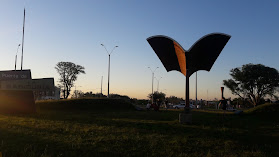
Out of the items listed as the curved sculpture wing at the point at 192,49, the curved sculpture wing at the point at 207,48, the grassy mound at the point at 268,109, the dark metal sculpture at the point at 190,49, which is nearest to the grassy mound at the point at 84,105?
the curved sculpture wing at the point at 192,49

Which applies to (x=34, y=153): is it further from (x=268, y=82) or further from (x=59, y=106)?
(x=268, y=82)

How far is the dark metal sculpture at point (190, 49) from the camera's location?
17.1 meters

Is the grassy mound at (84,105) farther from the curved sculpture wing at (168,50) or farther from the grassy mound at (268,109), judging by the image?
the grassy mound at (268,109)

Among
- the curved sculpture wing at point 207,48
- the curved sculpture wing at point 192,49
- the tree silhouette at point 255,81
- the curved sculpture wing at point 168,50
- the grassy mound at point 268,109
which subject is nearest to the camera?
the curved sculpture wing at point 207,48

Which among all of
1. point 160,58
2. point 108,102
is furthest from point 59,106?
point 160,58

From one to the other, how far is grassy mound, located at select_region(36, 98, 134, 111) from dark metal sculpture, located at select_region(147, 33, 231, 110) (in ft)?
57.5

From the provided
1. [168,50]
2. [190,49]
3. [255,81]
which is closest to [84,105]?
[168,50]

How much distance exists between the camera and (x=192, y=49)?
17.3 m

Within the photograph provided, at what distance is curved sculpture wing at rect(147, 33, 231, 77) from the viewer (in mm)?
17125

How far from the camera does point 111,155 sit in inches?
297

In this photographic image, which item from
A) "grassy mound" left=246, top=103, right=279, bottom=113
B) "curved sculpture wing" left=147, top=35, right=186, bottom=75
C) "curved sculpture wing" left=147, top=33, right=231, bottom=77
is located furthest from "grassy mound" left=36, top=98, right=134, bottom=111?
"grassy mound" left=246, top=103, right=279, bottom=113

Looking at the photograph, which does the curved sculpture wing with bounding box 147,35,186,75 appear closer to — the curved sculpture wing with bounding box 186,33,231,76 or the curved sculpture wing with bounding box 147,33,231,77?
the curved sculpture wing with bounding box 147,33,231,77

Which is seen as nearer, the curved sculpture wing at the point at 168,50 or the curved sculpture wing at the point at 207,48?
the curved sculpture wing at the point at 207,48

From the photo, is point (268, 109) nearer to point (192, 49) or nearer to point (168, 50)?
point (192, 49)
